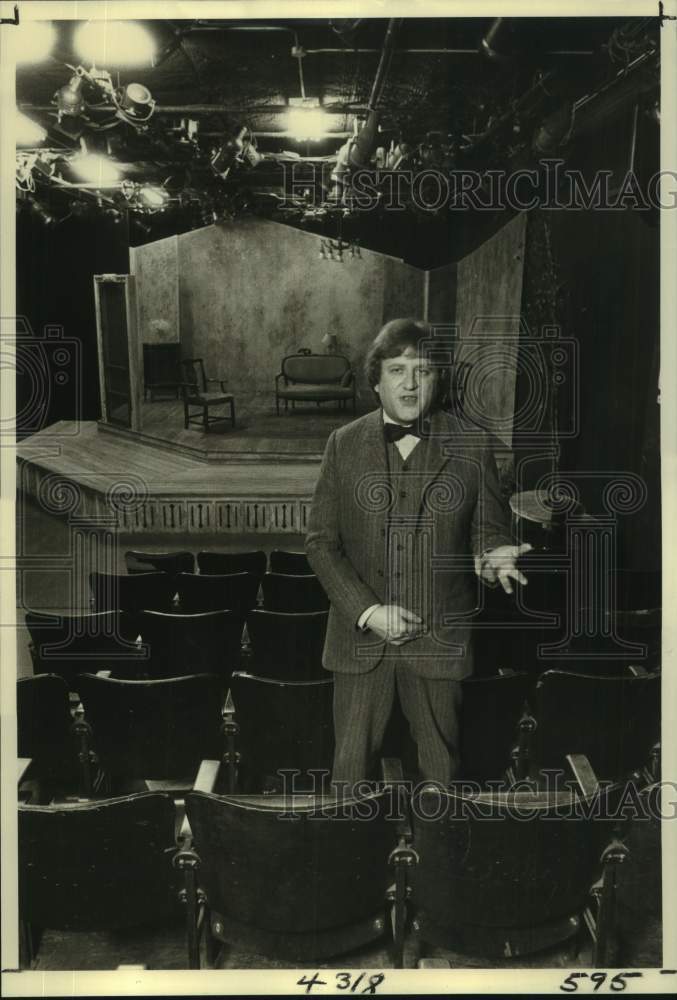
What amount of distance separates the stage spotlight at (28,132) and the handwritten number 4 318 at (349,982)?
319 centimetres

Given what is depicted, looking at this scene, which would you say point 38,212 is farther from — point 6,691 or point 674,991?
point 674,991

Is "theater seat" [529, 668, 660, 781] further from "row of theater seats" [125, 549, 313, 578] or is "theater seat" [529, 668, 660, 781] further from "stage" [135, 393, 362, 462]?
"row of theater seats" [125, 549, 313, 578]

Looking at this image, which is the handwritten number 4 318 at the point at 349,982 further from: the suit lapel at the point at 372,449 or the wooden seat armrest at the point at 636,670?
the suit lapel at the point at 372,449

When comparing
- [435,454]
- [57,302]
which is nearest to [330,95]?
[57,302]

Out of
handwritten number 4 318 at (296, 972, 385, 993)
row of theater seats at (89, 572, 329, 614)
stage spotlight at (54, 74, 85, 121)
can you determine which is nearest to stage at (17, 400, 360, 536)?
row of theater seats at (89, 572, 329, 614)

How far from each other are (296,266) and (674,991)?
3.24m

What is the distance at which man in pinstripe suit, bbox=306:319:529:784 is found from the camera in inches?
129

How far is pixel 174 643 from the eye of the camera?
3.63 m

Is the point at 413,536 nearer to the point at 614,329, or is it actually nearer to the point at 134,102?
the point at 614,329

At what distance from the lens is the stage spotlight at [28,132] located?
3.28 metres

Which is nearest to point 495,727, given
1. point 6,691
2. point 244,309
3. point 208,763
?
point 208,763

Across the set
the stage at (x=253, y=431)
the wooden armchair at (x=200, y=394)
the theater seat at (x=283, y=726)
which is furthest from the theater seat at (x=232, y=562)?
the theater seat at (x=283, y=726)

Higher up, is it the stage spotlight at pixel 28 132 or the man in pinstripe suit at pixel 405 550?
the stage spotlight at pixel 28 132

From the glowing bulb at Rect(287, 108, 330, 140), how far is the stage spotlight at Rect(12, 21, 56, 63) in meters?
0.89
